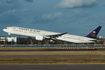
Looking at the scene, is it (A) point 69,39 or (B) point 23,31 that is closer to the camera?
(B) point 23,31

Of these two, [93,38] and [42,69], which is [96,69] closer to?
[42,69]

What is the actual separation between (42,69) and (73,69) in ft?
10.1

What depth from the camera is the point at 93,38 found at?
246 feet

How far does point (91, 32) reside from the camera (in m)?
75.2

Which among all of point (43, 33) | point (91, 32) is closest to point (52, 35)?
point (43, 33)

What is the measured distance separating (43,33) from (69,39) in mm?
12446

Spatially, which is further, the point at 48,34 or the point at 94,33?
the point at 94,33

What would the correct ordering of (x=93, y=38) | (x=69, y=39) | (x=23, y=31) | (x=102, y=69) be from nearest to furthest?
(x=102, y=69) → (x=23, y=31) → (x=69, y=39) → (x=93, y=38)

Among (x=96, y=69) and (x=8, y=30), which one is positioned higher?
(x=8, y=30)

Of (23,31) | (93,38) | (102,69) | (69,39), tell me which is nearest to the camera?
(102,69)

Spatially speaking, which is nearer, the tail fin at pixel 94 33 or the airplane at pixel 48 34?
the airplane at pixel 48 34

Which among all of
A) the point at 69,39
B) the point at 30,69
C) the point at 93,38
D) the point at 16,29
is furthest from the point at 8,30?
the point at 30,69

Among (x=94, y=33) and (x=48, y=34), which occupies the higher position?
(x=94, y=33)

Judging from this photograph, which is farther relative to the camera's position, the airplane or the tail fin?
the tail fin
